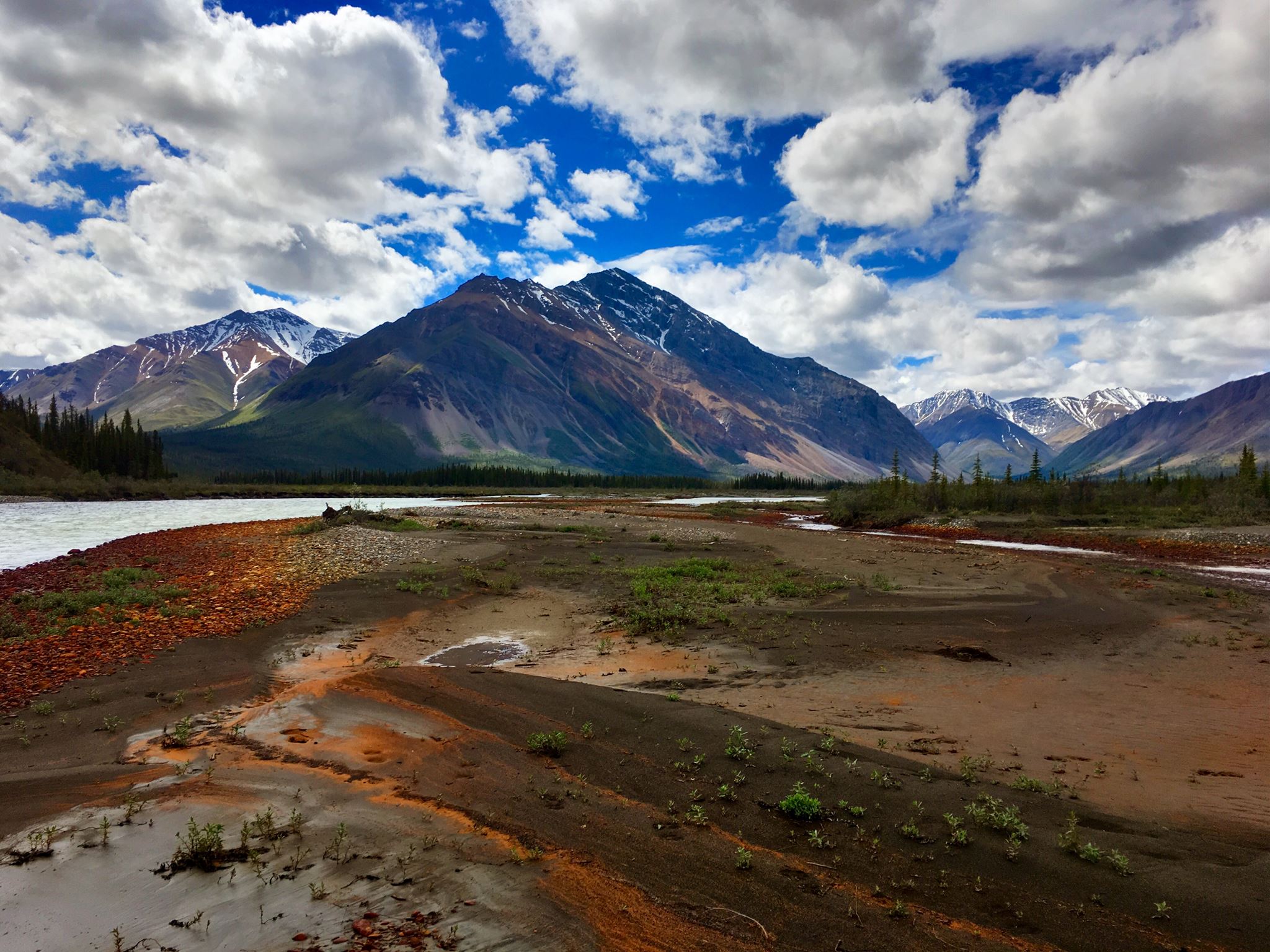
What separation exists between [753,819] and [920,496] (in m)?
78.1

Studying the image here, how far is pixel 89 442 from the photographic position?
108938 millimetres

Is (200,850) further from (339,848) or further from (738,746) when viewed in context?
(738,746)

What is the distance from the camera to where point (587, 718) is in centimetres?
1108

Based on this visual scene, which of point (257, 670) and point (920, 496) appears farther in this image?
point (920, 496)

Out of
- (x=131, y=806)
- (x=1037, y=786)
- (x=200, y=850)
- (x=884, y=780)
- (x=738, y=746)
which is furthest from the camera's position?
(x=738, y=746)

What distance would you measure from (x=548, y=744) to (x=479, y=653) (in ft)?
23.9

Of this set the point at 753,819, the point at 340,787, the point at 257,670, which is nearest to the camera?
the point at 753,819

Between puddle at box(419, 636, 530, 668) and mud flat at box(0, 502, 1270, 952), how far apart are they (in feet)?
0.47

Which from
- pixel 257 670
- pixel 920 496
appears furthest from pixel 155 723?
pixel 920 496

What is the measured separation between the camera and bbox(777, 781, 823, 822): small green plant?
784cm

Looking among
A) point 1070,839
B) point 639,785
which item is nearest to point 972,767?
point 1070,839

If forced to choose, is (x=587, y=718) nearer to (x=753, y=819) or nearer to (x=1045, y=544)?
(x=753, y=819)

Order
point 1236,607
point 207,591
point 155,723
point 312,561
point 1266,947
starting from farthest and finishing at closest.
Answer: point 312,561 < point 1236,607 < point 207,591 < point 155,723 < point 1266,947

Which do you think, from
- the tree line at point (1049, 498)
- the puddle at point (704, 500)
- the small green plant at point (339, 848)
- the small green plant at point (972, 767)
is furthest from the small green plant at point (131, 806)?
the puddle at point (704, 500)
